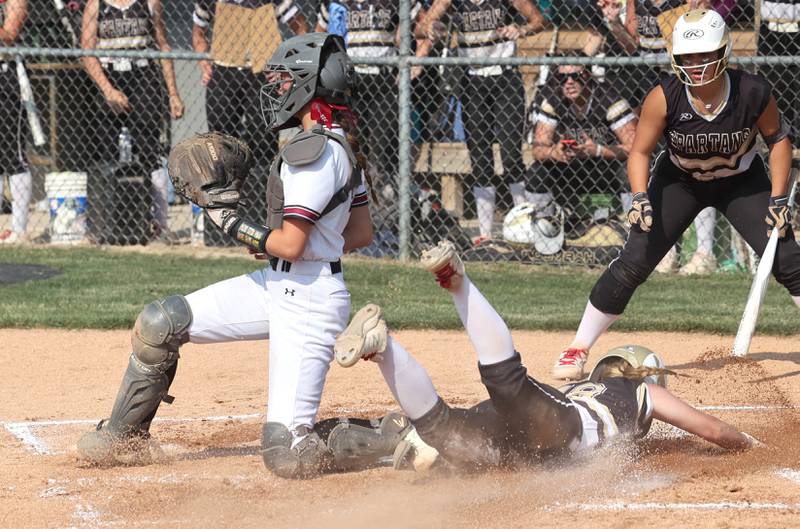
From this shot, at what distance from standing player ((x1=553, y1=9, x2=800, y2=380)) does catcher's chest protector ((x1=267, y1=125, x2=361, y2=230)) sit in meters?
1.95

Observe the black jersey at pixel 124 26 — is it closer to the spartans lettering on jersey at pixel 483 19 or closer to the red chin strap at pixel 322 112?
the spartans lettering on jersey at pixel 483 19

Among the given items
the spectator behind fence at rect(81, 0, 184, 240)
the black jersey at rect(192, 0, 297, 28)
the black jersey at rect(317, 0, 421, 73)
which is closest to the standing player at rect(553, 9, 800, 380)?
the black jersey at rect(317, 0, 421, 73)

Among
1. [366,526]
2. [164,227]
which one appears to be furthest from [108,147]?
[366,526]

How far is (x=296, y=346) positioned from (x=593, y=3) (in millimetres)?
6409

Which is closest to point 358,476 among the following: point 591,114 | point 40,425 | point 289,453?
point 289,453

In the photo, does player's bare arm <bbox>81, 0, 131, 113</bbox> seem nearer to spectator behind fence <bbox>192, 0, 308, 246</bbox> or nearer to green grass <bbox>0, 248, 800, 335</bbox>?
spectator behind fence <bbox>192, 0, 308, 246</bbox>

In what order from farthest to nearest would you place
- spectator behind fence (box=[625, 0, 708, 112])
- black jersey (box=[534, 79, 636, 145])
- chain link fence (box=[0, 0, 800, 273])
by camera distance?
chain link fence (box=[0, 0, 800, 273]) → black jersey (box=[534, 79, 636, 145]) → spectator behind fence (box=[625, 0, 708, 112])

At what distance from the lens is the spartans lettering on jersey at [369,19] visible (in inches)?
399

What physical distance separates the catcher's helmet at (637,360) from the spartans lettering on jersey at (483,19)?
562 centimetres

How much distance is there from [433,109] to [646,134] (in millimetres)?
4885

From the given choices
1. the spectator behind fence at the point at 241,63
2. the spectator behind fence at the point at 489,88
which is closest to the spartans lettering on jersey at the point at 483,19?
the spectator behind fence at the point at 489,88

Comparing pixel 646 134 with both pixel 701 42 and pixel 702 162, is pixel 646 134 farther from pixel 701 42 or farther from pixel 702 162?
pixel 701 42

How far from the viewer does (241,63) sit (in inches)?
400

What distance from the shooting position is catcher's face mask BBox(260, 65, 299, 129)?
14.5 feet
